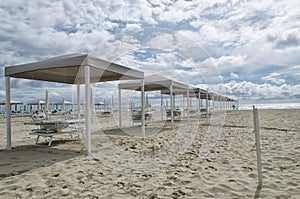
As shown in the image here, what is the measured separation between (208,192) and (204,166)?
1.12 meters

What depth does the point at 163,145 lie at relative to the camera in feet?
18.5

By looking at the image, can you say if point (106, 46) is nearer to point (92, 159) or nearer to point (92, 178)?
point (92, 159)

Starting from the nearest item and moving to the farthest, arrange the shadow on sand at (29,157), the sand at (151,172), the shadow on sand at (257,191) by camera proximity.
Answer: the shadow on sand at (257,191)
the sand at (151,172)
the shadow on sand at (29,157)

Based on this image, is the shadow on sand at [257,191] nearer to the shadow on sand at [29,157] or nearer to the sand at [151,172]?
the sand at [151,172]

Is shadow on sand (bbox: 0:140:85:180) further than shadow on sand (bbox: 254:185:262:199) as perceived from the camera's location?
Yes

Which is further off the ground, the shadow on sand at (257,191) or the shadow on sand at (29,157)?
the shadow on sand at (29,157)

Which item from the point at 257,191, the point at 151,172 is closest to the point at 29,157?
the point at 151,172

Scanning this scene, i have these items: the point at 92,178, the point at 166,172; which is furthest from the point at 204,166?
the point at 92,178

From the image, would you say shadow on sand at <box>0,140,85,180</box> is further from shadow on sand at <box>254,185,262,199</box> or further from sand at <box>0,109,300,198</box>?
shadow on sand at <box>254,185,262,199</box>

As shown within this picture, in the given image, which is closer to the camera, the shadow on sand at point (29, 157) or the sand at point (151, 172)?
the sand at point (151, 172)

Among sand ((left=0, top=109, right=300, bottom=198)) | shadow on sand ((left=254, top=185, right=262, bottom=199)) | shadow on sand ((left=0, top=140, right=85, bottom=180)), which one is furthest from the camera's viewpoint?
shadow on sand ((left=0, top=140, right=85, bottom=180))

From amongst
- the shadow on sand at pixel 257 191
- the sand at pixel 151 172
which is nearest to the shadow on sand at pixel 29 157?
the sand at pixel 151 172

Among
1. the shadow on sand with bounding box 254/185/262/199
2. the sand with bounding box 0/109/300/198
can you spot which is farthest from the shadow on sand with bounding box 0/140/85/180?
the shadow on sand with bounding box 254/185/262/199

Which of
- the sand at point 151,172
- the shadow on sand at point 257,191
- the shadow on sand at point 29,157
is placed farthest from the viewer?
the shadow on sand at point 29,157
